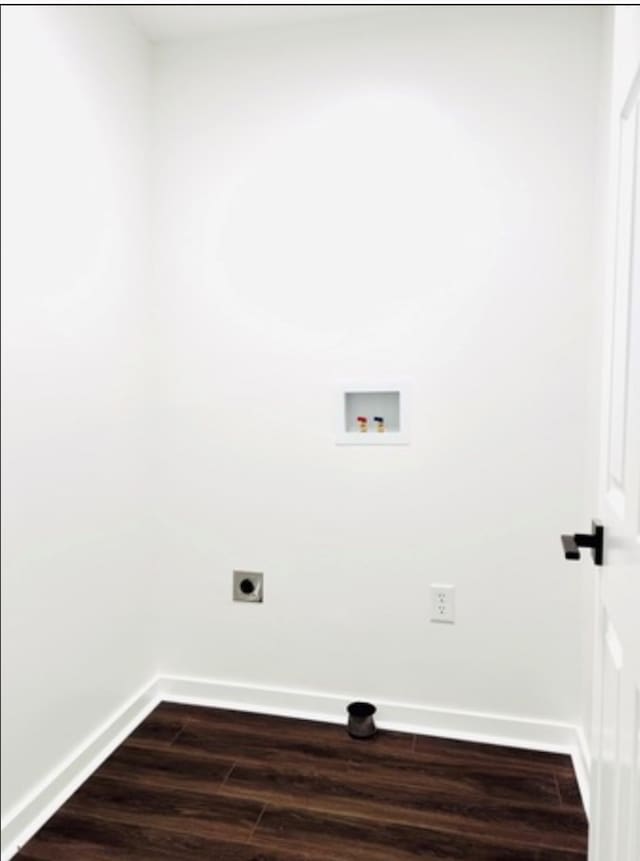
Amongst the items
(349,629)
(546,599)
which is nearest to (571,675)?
(546,599)

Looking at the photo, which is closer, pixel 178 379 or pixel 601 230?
pixel 601 230

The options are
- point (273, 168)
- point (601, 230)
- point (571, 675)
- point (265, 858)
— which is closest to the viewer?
point (265, 858)

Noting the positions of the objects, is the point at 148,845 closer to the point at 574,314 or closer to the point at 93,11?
the point at 574,314

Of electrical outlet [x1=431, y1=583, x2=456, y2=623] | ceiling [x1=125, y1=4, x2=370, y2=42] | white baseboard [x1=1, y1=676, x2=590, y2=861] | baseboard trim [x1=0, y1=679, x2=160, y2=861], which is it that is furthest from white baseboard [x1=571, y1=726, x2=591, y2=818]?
ceiling [x1=125, y1=4, x2=370, y2=42]

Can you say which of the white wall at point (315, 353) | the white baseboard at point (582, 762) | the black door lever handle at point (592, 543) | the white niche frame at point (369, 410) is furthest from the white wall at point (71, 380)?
the white baseboard at point (582, 762)

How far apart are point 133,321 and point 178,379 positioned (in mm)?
254

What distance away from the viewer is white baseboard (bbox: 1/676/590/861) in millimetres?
1521

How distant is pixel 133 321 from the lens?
75.5 inches

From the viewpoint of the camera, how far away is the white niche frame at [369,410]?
1.87 m

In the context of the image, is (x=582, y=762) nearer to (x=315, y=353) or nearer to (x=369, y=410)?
(x=369, y=410)

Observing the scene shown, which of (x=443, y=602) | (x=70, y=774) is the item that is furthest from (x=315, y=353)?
(x=70, y=774)

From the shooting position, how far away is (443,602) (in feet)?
6.14

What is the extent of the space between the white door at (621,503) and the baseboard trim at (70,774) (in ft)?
4.37

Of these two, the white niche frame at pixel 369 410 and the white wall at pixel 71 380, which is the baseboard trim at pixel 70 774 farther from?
the white niche frame at pixel 369 410
